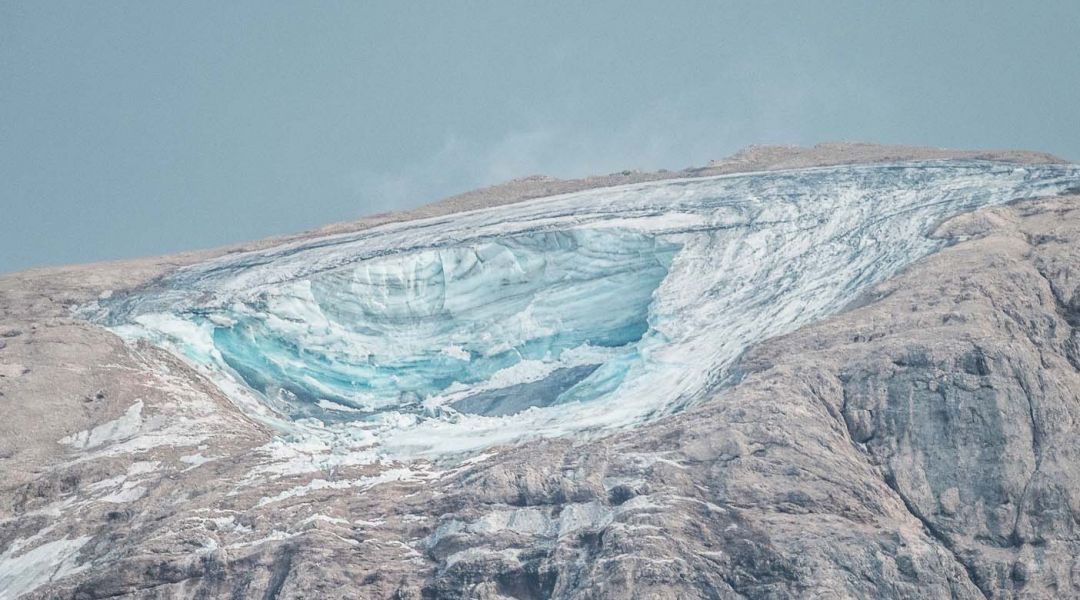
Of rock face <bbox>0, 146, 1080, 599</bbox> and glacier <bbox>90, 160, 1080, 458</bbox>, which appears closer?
rock face <bbox>0, 146, 1080, 599</bbox>

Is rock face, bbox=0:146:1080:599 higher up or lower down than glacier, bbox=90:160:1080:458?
lower down

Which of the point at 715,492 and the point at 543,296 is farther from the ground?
the point at 543,296

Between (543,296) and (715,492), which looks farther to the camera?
(543,296)

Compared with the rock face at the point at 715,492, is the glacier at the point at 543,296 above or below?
above

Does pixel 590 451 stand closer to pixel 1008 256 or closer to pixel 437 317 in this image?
pixel 1008 256

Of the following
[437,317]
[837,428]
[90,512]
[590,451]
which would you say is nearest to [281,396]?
[437,317]

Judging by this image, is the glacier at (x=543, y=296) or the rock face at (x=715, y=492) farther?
the glacier at (x=543, y=296)
